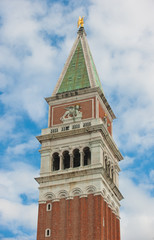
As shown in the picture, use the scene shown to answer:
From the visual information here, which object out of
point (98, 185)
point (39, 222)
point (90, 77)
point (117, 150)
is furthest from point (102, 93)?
point (39, 222)

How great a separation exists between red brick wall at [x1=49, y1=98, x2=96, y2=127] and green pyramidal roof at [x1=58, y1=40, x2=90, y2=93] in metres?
2.97

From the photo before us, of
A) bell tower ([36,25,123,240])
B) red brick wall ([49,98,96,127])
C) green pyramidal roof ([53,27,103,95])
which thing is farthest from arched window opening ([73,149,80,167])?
green pyramidal roof ([53,27,103,95])

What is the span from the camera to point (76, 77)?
78062 mm

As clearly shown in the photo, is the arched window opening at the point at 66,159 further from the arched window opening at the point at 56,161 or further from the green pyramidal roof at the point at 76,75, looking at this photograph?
the green pyramidal roof at the point at 76,75

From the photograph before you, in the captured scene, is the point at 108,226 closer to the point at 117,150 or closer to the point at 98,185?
the point at 98,185

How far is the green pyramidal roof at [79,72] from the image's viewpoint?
76537 millimetres

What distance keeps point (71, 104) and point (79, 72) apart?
22.3ft

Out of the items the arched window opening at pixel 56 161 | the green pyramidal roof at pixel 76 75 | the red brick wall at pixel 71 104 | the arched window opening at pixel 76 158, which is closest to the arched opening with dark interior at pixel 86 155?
the arched window opening at pixel 76 158

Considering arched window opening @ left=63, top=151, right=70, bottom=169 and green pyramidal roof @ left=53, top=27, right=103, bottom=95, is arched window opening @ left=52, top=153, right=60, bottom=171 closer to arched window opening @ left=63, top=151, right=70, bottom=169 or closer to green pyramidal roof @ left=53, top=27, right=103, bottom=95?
arched window opening @ left=63, top=151, right=70, bottom=169

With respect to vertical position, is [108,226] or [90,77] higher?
[90,77]

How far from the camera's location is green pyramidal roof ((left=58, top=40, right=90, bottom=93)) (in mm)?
76562

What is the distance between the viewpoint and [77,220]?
6275cm

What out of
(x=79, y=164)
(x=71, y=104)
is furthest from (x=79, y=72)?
(x=79, y=164)

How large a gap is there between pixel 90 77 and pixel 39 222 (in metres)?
24.7
